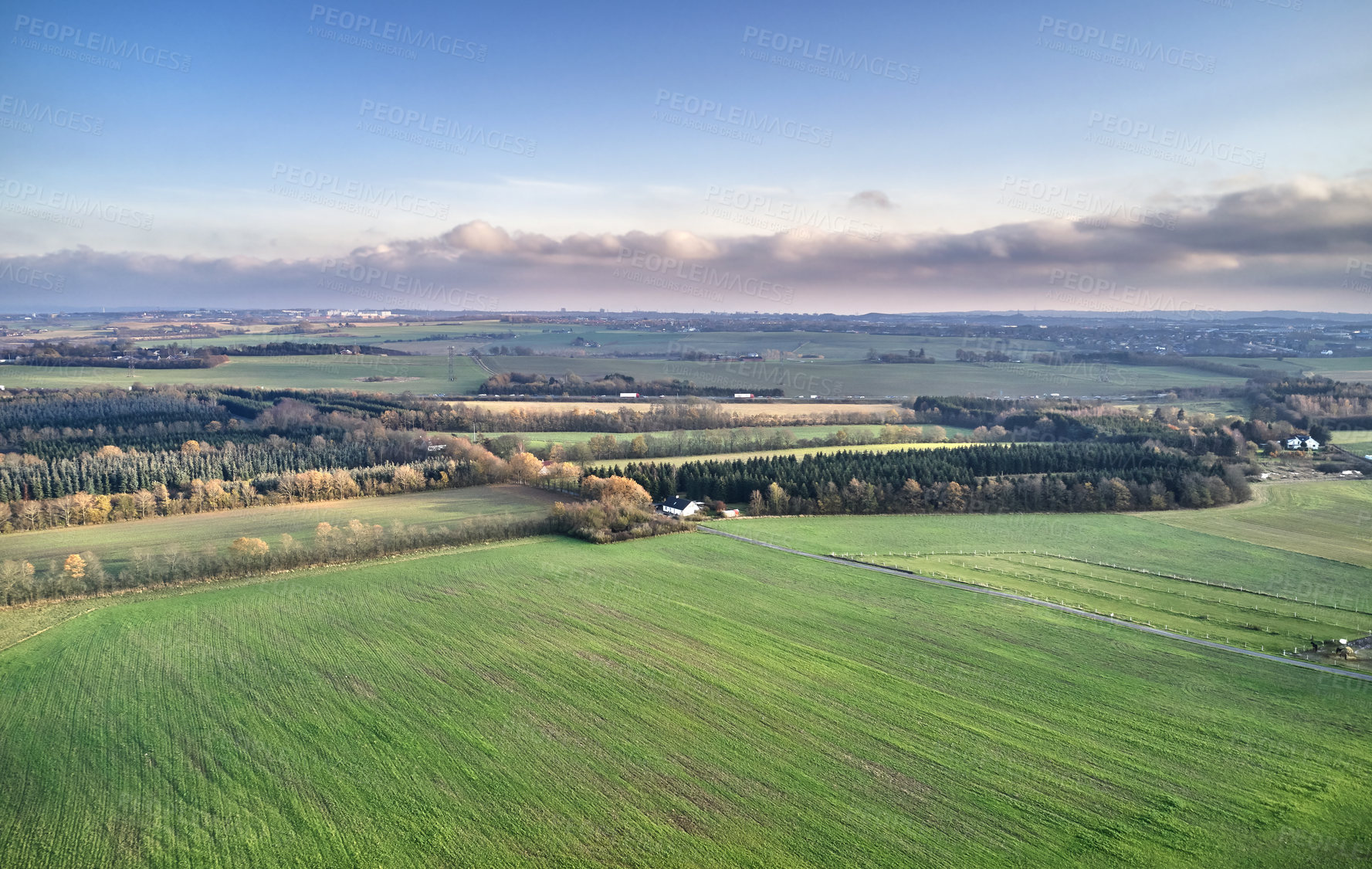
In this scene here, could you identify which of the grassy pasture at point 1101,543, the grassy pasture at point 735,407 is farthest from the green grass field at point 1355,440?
the grassy pasture at point 735,407

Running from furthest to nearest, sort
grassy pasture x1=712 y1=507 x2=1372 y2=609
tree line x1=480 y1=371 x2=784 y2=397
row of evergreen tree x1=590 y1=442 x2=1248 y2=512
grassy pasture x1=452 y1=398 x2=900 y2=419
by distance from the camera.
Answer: tree line x1=480 y1=371 x2=784 y2=397
grassy pasture x1=452 y1=398 x2=900 y2=419
row of evergreen tree x1=590 y1=442 x2=1248 y2=512
grassy pasture x1=712 y1=507 x2=1372 y2=609

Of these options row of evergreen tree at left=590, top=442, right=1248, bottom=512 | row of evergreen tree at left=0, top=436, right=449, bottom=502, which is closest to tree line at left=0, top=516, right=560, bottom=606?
row of evergreen tree at left=590, top=442, right=1248, bottom=512

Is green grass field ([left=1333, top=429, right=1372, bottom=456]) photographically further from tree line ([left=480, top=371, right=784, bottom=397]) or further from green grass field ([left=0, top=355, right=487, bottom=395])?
green grass field ([left=0, top=355, right=487, bottom=395])

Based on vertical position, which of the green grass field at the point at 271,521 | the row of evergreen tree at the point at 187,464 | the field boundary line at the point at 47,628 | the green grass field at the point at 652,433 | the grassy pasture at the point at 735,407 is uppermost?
the grassy pasture at the point at 735,407

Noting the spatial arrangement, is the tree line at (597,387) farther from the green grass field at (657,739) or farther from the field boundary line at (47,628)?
the green grass field at (657,739)

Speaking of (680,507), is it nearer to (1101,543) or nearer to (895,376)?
(1101,543)

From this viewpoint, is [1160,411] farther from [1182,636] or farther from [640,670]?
[640,670]

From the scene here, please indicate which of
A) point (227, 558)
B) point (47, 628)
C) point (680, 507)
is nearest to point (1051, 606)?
point (680, 507)
